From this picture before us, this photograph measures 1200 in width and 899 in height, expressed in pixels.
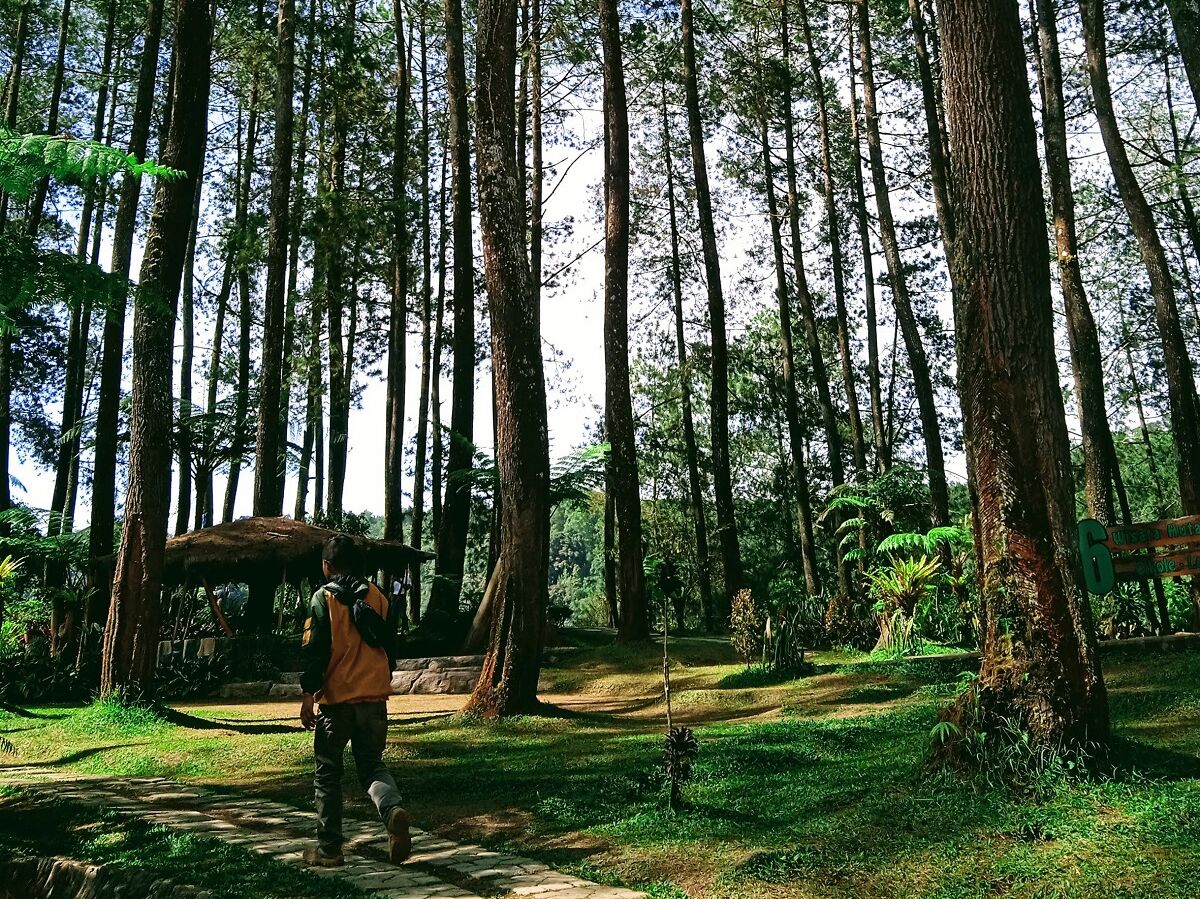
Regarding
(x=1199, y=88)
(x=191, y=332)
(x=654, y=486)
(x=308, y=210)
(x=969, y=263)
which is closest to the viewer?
(x=969, y=263)

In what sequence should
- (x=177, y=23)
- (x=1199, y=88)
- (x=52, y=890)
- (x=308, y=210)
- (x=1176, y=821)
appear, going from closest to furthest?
(x=1176, y=821), (x=52, y=890), (x=177, y=23), (x=1199, y=88), (x=308, y=210)

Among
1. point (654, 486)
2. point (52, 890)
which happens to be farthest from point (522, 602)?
point (654, 486)

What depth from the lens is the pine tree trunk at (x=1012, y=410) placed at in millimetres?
5086

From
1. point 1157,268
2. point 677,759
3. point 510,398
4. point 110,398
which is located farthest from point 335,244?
point 677,759

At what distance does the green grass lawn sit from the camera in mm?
4105

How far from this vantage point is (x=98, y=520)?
1589 centimetres

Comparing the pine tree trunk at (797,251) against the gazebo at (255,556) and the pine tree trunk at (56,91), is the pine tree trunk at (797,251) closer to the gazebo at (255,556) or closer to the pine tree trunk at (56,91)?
the gazebo at (255,556)

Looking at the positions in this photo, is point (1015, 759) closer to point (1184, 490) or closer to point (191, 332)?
point (1184, 490)

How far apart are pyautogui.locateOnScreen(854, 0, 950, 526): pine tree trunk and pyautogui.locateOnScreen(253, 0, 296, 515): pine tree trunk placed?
36.1 ft

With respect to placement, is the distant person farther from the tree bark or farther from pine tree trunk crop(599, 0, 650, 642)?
the tree bark

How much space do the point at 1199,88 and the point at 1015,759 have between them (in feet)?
41.0

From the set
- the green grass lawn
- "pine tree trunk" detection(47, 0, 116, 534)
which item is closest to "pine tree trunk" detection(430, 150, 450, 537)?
"pine tree trunk" detection(47, 0, 116, 534)

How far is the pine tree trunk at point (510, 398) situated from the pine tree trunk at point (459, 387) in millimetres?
7562

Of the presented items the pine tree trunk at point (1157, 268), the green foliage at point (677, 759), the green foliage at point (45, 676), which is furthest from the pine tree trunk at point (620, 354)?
the green foliage at point (677, 759)
